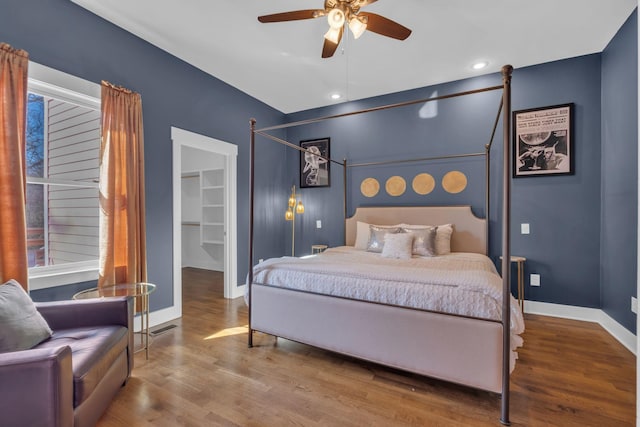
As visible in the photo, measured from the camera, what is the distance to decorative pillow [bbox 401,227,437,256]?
325 cm

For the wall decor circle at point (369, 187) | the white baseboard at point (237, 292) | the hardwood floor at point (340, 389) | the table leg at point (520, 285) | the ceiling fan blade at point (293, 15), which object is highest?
the ceiling fan blade at point (293, 15)

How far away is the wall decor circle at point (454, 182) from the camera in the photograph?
151 inches

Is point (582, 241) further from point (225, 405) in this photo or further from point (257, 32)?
point (257, 32)

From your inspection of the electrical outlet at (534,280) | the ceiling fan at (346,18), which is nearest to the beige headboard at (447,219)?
the electrical outlet at (534,280)

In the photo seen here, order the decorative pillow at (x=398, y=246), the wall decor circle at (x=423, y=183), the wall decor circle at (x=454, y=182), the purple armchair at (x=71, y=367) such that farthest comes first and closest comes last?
the wall decor circle at (x=423, y=183) → the wall decor circle at (x=454, y=182) → the decorative pillow at (x=398, y=246) → the purple armchair at (x=71, y=367)

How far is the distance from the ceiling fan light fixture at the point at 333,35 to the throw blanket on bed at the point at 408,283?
1.86 metres

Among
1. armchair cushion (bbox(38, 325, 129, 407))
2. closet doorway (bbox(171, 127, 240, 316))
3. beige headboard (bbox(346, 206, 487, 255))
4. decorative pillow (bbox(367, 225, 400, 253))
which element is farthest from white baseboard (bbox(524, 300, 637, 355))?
armchair cushion (bbox(38, 325, 129, 407))

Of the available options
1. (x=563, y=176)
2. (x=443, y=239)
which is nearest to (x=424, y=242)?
(x=443, y=239)

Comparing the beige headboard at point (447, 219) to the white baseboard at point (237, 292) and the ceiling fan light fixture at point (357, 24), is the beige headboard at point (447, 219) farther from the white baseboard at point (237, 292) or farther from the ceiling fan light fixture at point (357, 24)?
the ceiling fan light fixture at point (357, 24)

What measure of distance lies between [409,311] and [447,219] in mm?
2196

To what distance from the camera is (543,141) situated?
3412 mm

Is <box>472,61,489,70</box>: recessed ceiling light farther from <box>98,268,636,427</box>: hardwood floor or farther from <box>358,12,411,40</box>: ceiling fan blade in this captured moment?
<box>98,268,636,427</box>: hardwood floor

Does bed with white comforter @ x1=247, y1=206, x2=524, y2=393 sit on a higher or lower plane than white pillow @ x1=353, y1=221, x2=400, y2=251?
lower

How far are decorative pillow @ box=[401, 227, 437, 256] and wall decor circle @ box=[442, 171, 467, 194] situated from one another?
0.83m
